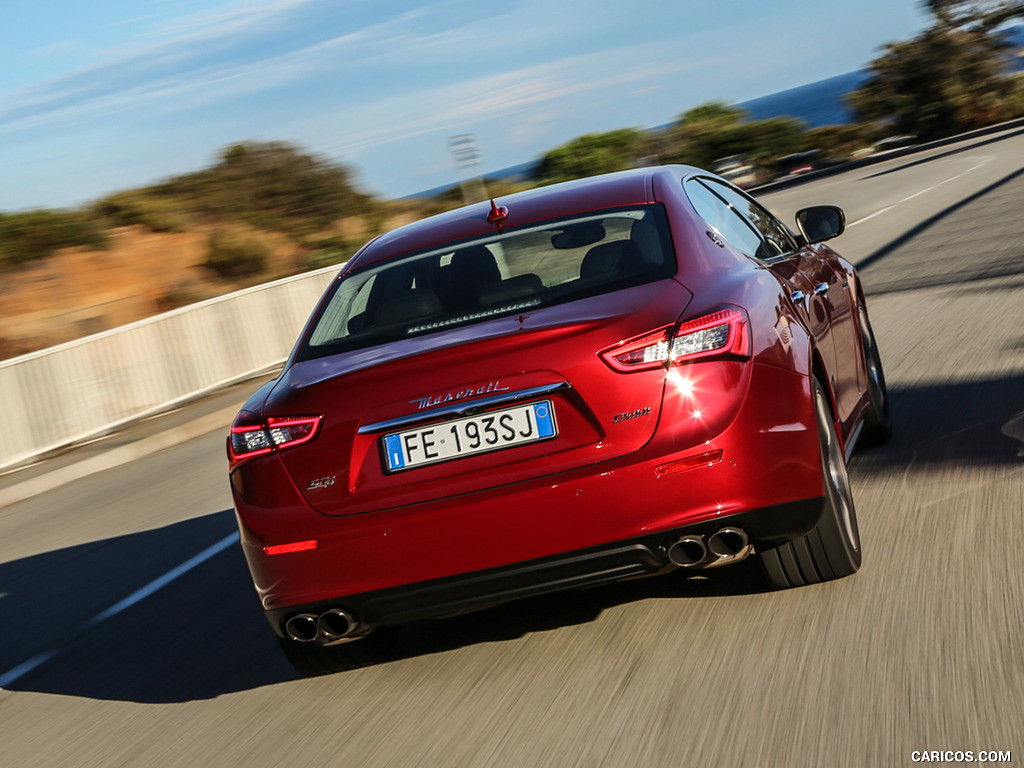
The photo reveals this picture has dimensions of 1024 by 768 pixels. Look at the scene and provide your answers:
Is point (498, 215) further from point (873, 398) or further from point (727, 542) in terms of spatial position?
point (873, 398)

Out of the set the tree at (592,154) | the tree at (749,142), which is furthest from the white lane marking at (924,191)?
the tree at (592,154)

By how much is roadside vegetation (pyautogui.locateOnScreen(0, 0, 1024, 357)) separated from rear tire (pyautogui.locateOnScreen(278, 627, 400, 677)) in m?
18.7

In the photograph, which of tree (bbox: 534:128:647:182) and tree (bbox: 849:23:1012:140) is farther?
tree (bbox: 534:128:647:182)

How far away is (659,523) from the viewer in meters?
3.89

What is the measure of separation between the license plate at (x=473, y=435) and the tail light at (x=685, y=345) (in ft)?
0.89

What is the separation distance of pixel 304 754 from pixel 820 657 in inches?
63.2

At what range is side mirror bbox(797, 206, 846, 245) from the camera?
19.5ft

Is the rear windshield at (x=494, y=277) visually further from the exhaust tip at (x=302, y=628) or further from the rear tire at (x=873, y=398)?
the rear tire at (x=873, y=398)

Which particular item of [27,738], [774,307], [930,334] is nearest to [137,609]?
[27,738]

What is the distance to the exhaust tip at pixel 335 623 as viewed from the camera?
4.12 meters

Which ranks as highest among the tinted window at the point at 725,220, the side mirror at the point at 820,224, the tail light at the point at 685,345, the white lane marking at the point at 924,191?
the tinted window at the point at 725,220

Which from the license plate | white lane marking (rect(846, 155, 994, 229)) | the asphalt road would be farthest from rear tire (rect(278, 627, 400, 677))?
white lane marking (rect(846, 155, 994, 229))

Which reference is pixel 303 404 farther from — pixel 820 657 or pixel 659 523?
pixel 820 657

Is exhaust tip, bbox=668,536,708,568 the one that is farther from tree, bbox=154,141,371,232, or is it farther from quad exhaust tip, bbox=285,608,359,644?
tree, bbox=154,141,371,232
